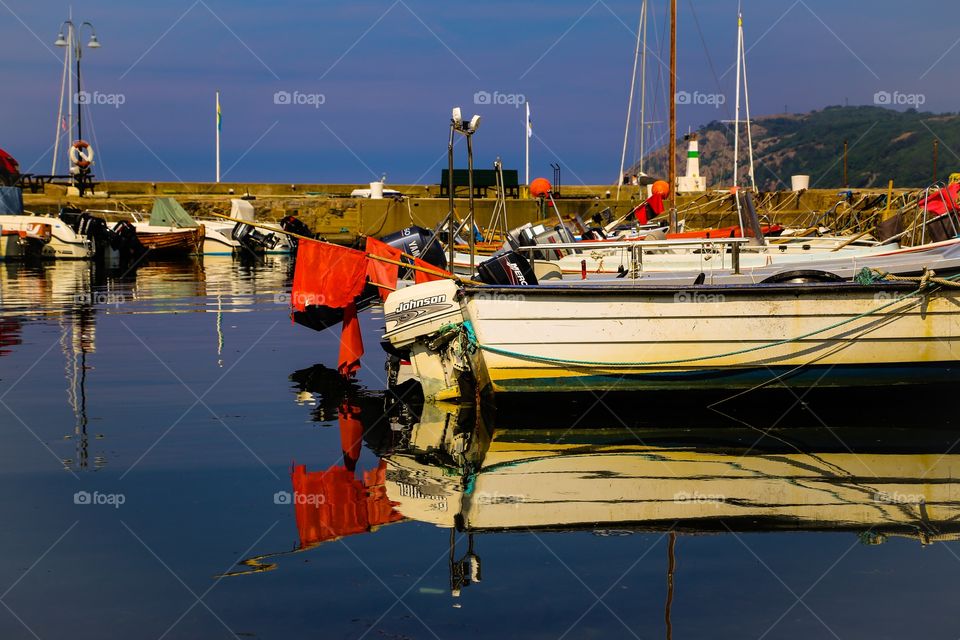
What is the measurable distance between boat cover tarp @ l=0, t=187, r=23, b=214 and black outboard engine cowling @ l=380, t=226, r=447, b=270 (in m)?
29.0

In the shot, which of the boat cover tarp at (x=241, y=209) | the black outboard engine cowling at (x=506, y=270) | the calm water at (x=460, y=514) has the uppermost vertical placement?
the boat cover tarp at (x=241, y=209)

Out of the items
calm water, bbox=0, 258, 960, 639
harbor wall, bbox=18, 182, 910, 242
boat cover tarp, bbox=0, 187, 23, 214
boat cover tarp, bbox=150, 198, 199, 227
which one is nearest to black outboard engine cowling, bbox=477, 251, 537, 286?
calm water, bbox=0, 258, 960, 639

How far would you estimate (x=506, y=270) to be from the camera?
1179cm

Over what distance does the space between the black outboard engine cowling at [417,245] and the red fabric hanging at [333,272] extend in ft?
7.32

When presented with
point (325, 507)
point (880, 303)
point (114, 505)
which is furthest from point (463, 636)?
point (880, 303)

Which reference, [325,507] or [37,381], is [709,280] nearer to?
[325,507]

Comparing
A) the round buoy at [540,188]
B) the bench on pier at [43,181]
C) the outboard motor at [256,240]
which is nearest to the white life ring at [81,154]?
the bench on pier at [43,181]

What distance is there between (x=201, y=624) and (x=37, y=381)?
7.83m

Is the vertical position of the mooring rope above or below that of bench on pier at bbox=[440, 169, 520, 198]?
below

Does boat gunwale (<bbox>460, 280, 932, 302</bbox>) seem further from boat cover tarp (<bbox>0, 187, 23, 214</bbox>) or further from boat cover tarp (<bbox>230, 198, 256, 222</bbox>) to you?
boat cover tarp (<bbox>0, 187, 23, 214</bbox>)

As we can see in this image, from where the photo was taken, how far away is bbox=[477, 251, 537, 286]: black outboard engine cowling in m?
11.8

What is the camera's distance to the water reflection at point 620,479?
23.4ft

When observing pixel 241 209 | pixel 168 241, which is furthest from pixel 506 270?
pixel 241 209

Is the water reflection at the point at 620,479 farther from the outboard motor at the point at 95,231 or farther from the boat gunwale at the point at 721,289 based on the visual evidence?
the outboard motor at the point at 95,231
